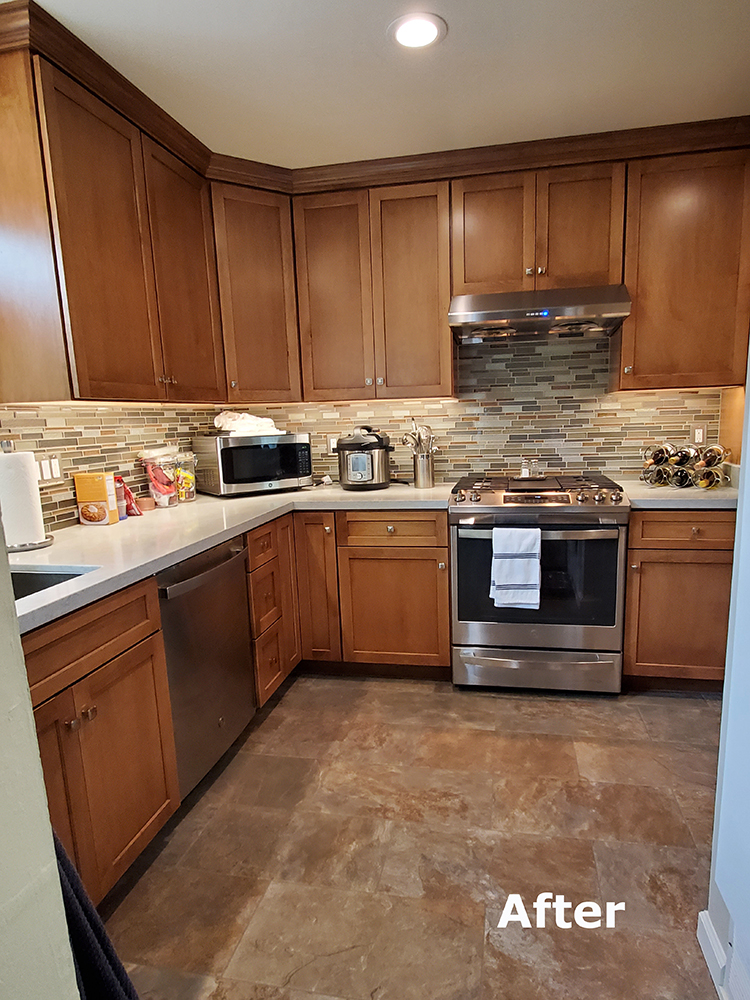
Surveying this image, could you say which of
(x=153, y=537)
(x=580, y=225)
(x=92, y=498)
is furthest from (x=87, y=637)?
(x=580, y=225)

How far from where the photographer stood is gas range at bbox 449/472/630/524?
2447 mm

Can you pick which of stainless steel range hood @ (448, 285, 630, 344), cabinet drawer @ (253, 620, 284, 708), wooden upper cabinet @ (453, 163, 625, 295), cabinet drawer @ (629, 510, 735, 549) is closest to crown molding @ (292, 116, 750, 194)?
wooden upper cabinet @ (453, 163, 625, 295)

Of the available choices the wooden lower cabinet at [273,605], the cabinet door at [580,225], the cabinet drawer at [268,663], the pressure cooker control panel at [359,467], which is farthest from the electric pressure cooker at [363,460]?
the cabinet door at [580,225]

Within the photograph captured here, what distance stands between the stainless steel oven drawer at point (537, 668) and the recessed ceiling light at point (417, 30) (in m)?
2.35

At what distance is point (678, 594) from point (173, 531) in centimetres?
213

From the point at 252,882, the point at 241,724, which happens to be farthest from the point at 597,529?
the point at 252,882

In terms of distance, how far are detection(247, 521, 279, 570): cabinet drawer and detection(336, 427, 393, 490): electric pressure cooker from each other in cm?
53

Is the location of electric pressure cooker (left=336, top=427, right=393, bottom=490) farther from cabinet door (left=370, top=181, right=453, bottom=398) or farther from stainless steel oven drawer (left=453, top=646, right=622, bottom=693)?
stainless steel oven drawer (left=453, top=646, right=622, bottom=693)

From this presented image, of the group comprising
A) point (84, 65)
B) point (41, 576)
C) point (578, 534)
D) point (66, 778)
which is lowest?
point (66, 778)

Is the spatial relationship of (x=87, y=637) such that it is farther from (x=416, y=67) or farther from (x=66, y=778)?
(x=416, y=67)

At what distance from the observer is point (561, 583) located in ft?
8.33

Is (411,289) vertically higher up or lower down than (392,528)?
higher up

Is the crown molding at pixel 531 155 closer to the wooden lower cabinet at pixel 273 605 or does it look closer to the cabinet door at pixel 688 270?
the cabinet door at pixel 688 270

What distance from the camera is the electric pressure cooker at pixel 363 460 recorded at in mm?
2816
